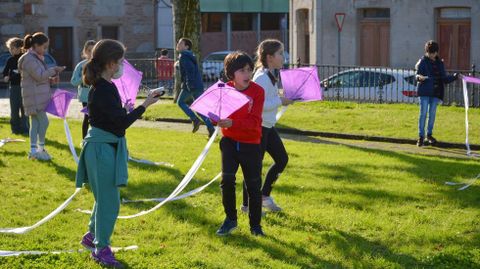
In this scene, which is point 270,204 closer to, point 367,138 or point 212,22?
point 367,138

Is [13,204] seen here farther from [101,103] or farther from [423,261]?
[423,261]

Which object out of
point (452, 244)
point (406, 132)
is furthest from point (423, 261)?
point (406, 132)

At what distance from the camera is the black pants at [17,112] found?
1595 centimetres

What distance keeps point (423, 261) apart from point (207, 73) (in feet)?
82.8

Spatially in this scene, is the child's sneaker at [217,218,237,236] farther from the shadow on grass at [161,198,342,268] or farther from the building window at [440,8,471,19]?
the building window at [440,8,471,19]

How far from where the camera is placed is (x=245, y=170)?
8.12 meters

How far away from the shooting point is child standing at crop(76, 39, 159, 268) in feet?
22.9

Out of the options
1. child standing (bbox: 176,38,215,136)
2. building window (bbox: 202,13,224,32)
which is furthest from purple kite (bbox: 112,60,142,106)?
building window (bbox: 202,13,224,32)

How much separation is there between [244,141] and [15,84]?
28.6 feet

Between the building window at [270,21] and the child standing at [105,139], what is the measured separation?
42715mm

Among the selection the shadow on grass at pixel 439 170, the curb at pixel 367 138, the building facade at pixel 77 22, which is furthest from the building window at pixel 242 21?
the shadow on grass at pixel 439 170

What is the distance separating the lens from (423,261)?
739 centimetres

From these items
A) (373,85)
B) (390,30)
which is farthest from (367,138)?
(390,30)

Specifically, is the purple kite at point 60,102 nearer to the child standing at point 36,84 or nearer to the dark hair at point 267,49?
the child standing at point 36,84
